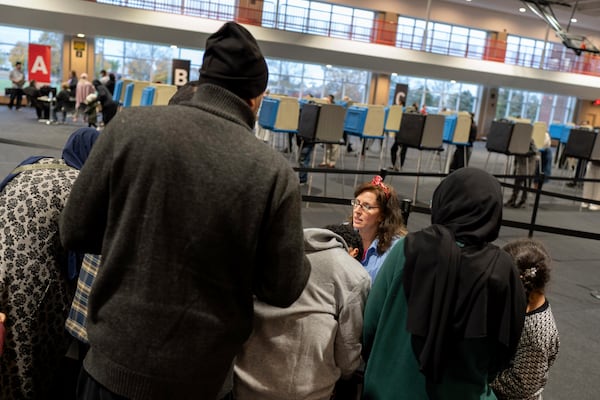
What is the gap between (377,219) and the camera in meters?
3.05

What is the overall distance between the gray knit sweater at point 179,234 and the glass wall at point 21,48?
22.2 meters

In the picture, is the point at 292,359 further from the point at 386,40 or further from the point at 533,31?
the point at 533,31

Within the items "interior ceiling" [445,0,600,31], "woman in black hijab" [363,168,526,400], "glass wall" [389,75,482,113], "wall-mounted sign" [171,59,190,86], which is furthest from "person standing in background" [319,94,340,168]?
"glass wall" [389,75,482,113]

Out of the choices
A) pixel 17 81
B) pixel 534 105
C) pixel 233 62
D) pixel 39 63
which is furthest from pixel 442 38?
pixel 233 62

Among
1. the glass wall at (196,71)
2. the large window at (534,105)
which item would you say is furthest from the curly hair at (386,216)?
the large window at (534,105)

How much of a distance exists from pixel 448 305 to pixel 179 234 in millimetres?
856

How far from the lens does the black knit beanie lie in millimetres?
1279

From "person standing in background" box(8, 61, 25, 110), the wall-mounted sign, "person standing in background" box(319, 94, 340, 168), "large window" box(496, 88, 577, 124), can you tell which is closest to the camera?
"person standing in background" box(319, 94, 340, 168)

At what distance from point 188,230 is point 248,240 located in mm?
132

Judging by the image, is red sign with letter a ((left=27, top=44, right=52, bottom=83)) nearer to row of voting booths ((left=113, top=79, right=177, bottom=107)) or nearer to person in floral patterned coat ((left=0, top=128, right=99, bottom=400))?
row of voting booths ((left=113, top=79, right=177, bottom=107))

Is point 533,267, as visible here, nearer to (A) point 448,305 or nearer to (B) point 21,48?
(A) point 448,305

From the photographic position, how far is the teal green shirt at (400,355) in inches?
67.7

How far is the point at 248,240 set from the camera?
1.21 meters

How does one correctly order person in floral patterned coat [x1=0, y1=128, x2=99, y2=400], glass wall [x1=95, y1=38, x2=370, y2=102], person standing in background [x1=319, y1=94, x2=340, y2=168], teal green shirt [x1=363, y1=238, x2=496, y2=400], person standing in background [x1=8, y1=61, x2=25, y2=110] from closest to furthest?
1. teal green shirt [x1=363, y1=238, x2=496, y2=400]
2. person in floral patterned coat [x1=0, y1=128, x2=99, y2=400]
3. person standing in background [x1=319, y1=94, x2=340, y2=168]
4. person standing in background [x1=8, y1=61, x2=25, y2=110]
5. glass wall [x1=95, y1=38, x2=370, y2=102]
